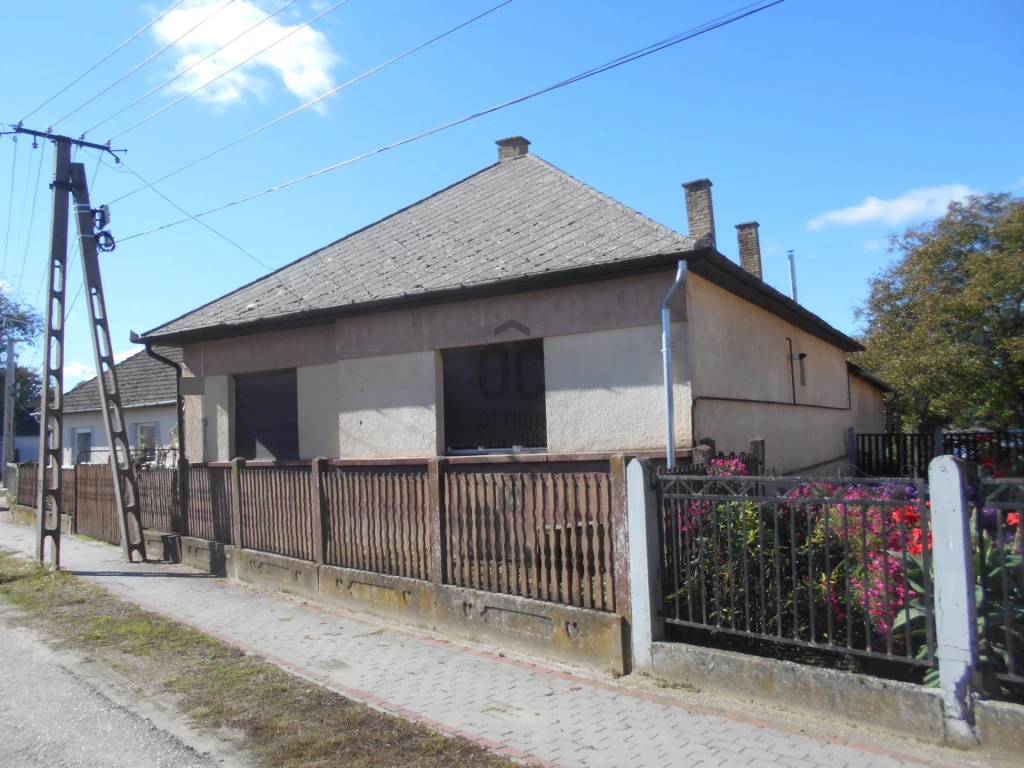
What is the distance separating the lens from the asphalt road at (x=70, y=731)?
15.2 ft

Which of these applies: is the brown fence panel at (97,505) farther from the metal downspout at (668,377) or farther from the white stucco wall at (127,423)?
the metal downspout at (668,377)

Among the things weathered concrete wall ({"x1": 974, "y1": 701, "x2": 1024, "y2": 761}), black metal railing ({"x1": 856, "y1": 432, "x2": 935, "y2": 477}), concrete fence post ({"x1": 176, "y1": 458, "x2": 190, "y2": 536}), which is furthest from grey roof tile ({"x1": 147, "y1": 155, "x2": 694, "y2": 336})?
black metal railing ({"x1": 856, "y1": 432, "x2": 935, "y2": 477})

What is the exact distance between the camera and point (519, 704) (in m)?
5.41

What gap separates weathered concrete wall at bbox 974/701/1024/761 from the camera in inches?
160

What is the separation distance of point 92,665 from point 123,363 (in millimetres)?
23566

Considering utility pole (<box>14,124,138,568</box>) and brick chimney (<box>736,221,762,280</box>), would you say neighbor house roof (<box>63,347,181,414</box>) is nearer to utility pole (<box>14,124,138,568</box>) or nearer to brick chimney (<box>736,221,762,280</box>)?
utility pole (<box>14,124,138,568</box>)

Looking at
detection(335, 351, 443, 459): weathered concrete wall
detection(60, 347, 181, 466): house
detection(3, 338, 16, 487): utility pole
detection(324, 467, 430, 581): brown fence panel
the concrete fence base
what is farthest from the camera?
detection(3, 338, 16, 487): utility pole

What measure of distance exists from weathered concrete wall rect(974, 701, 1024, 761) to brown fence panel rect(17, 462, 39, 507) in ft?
68.1

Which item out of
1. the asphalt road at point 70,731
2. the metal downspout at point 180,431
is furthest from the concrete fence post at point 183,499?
the asphalt road at point 70,731

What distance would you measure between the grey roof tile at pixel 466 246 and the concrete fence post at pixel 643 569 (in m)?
3.29

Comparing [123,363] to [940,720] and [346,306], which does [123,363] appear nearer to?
[346,306]

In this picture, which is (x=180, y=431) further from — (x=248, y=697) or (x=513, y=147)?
(x=248, y=697)

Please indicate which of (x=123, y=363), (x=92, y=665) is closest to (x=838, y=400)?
(x=92, y=665)

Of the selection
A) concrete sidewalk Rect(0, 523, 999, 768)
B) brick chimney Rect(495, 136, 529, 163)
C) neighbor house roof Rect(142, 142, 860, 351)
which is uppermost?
brick chimney Rect(495, 136, 529, 163)
